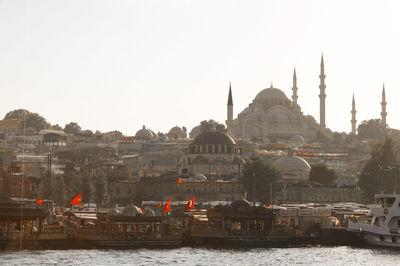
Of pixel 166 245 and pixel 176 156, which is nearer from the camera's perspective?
pixel 166 245

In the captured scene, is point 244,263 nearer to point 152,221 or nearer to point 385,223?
point 152,221

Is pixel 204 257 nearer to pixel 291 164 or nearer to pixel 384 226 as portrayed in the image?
pixel 384 226

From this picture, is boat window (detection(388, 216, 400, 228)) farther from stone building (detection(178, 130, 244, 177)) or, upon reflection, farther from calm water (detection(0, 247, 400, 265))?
stone building (detection(178, 130, 244, 177))

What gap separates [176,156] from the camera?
7633 inches

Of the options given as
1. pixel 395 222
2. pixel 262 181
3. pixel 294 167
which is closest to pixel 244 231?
pixel 395 222

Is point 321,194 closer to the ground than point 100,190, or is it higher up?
higher up

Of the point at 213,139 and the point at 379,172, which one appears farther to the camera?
the point at 213,139

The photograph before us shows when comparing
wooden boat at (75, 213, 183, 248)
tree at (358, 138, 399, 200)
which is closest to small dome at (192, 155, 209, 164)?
tree at (358, 138, 399, 200)

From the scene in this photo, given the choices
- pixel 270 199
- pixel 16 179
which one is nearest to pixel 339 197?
pixel 270 199

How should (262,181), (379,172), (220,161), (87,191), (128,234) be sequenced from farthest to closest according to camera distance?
1. (220,161)
2. (379,172)
3. (262,181)
4. (87,191)
5. (128,234)

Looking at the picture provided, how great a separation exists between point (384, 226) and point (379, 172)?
55.2 metres

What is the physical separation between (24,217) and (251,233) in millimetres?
16824

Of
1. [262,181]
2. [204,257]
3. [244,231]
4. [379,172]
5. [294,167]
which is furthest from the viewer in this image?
[294,167]

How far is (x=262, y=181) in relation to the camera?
13000 cm
